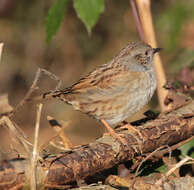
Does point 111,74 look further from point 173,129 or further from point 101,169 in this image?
point 101,169

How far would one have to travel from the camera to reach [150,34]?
3.86 meters

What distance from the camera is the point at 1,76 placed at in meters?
7.23

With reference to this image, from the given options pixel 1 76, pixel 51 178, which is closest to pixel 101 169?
pixel 51 178

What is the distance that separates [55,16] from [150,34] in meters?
0.98

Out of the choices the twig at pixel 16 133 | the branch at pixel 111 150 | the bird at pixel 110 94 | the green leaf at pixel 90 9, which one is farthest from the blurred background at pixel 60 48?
the twig at pixel 16 133

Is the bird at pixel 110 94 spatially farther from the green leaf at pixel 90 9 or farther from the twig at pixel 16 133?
the twig at pixel 16 133

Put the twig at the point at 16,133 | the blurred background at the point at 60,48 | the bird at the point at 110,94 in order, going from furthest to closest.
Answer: the blurred background at the point at 60,48, the bird at the point at 110,94, the twig at the point at 16,133

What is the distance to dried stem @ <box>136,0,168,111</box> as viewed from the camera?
12.3 ft

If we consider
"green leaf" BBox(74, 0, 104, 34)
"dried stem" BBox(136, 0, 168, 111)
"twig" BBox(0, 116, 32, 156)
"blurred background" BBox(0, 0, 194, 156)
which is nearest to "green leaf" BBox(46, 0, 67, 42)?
"green leaf" BBox(74, 0, 104, 34)

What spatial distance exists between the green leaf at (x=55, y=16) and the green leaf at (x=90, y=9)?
15 cm

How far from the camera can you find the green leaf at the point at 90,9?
3174 mm

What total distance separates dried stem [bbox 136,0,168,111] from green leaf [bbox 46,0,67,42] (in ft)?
2.68

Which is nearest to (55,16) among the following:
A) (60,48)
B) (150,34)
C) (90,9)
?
(90,9)

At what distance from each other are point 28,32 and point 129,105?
414 centimetres
